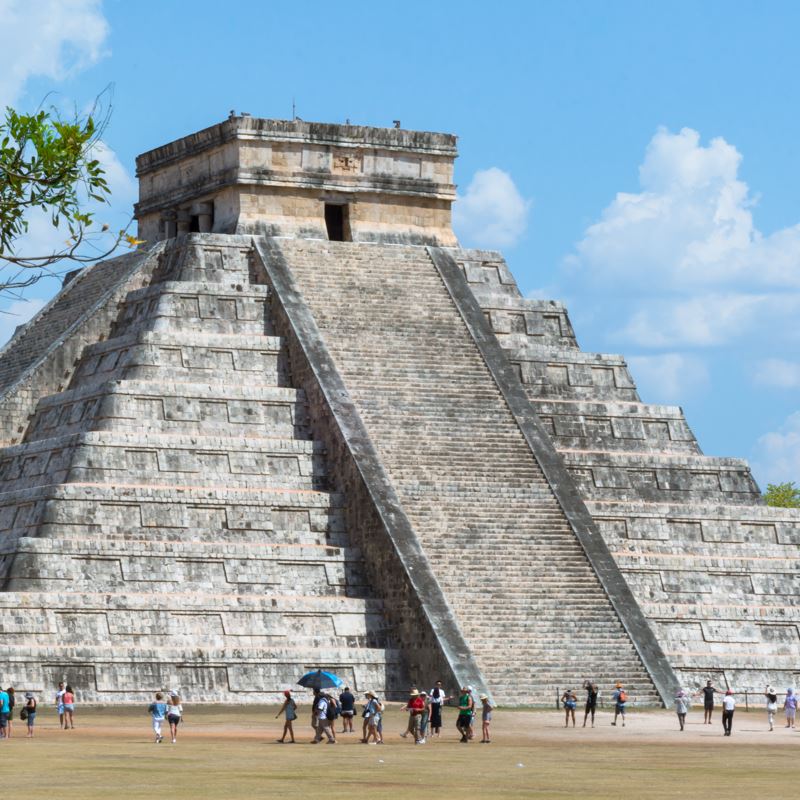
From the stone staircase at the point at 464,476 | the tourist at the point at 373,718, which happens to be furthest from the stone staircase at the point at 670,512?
the tourist at the point at 373,718

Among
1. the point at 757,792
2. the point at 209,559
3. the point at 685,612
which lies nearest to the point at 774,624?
the point at 685,612

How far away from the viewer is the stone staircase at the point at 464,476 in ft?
121

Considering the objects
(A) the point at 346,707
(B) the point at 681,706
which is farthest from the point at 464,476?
(A) the point at 346,707

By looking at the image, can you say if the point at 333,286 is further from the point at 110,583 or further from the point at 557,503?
the point at 110,583

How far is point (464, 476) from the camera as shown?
40031mm

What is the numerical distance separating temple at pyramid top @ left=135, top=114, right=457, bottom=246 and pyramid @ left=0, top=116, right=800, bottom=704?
0.20ft

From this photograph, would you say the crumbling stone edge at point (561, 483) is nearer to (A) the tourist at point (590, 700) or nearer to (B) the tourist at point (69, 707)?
(A) the tourist at point (590, 700)

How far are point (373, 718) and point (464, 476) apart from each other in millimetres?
10365

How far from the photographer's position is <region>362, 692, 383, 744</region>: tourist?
98.5 feet

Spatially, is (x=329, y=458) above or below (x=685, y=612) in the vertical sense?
above

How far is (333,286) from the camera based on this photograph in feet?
145

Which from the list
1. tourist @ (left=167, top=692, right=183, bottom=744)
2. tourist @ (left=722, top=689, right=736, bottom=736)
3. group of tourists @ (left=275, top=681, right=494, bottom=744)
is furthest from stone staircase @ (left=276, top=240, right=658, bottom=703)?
tourist @ (left=167, top=692, right=183, bottom=744)

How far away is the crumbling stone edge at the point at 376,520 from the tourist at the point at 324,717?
4.92 m

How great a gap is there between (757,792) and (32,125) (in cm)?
1113
